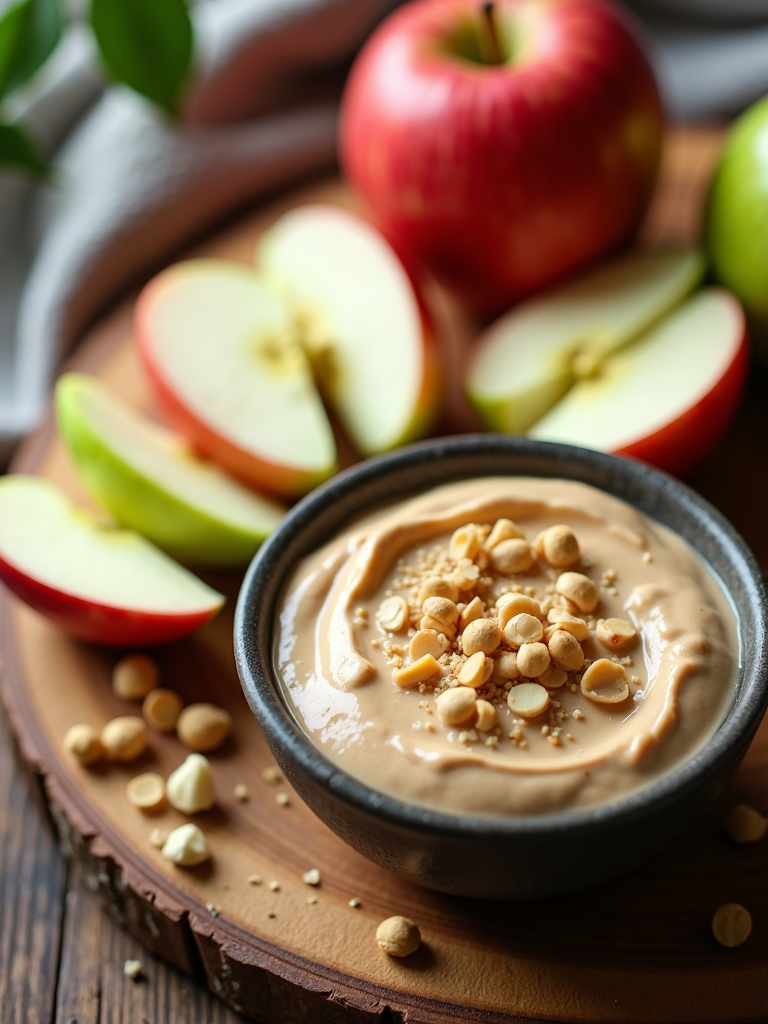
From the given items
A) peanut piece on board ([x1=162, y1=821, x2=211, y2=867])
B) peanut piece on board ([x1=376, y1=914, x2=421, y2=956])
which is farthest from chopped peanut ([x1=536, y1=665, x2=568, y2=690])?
peanut piece on board ([x1=162, y1=821, x2=211, y2=867])

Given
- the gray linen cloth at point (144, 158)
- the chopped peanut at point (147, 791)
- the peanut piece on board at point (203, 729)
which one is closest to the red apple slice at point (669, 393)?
the peanut piece on board at point (203, 729)

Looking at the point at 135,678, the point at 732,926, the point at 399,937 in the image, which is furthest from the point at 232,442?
the point at 732,926

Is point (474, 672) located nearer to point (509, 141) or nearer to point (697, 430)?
point (697, 430)

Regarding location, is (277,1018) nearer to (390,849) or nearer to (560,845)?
(390,849)

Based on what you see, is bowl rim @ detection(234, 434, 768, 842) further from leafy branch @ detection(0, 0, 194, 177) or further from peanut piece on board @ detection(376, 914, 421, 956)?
leafy branch @ detection(0, 0, 194, 177)

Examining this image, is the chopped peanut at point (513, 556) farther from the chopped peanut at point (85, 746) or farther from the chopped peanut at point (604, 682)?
the chopped peanut at point (85, 746)

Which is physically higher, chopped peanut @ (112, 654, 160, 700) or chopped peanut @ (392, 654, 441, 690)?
chopped peanut @ (392, 654, 441, 690)
